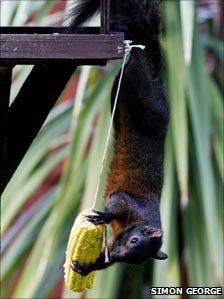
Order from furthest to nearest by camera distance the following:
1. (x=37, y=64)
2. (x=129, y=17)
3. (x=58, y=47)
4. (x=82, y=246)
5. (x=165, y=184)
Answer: (x=165, y=184)
(x=129, y=17)
(x=82, y=246)
(x=37, y=64)
(x=58, y=47)

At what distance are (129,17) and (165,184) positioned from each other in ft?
3.72

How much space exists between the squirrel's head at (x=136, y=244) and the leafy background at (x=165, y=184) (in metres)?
0.69

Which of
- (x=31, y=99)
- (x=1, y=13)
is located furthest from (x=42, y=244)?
(x=31, y=99)

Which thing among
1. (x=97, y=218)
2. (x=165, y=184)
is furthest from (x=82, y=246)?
(x=165, y=184)

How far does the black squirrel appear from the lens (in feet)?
9.41

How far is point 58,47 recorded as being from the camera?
2.25 metres

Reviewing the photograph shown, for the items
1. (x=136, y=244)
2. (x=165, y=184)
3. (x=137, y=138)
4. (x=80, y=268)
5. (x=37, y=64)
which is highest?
(x=165, y=184)

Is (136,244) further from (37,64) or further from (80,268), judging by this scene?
(37,64)

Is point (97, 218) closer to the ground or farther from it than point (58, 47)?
closer to the ground

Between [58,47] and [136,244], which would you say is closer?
[58,47]

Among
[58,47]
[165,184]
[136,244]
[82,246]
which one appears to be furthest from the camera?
[165,184]

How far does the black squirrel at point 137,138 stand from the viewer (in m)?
2.87

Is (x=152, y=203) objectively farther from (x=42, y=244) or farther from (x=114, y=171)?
(x=42, y=244)

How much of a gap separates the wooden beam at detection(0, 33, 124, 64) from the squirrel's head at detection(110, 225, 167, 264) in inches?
28.4
